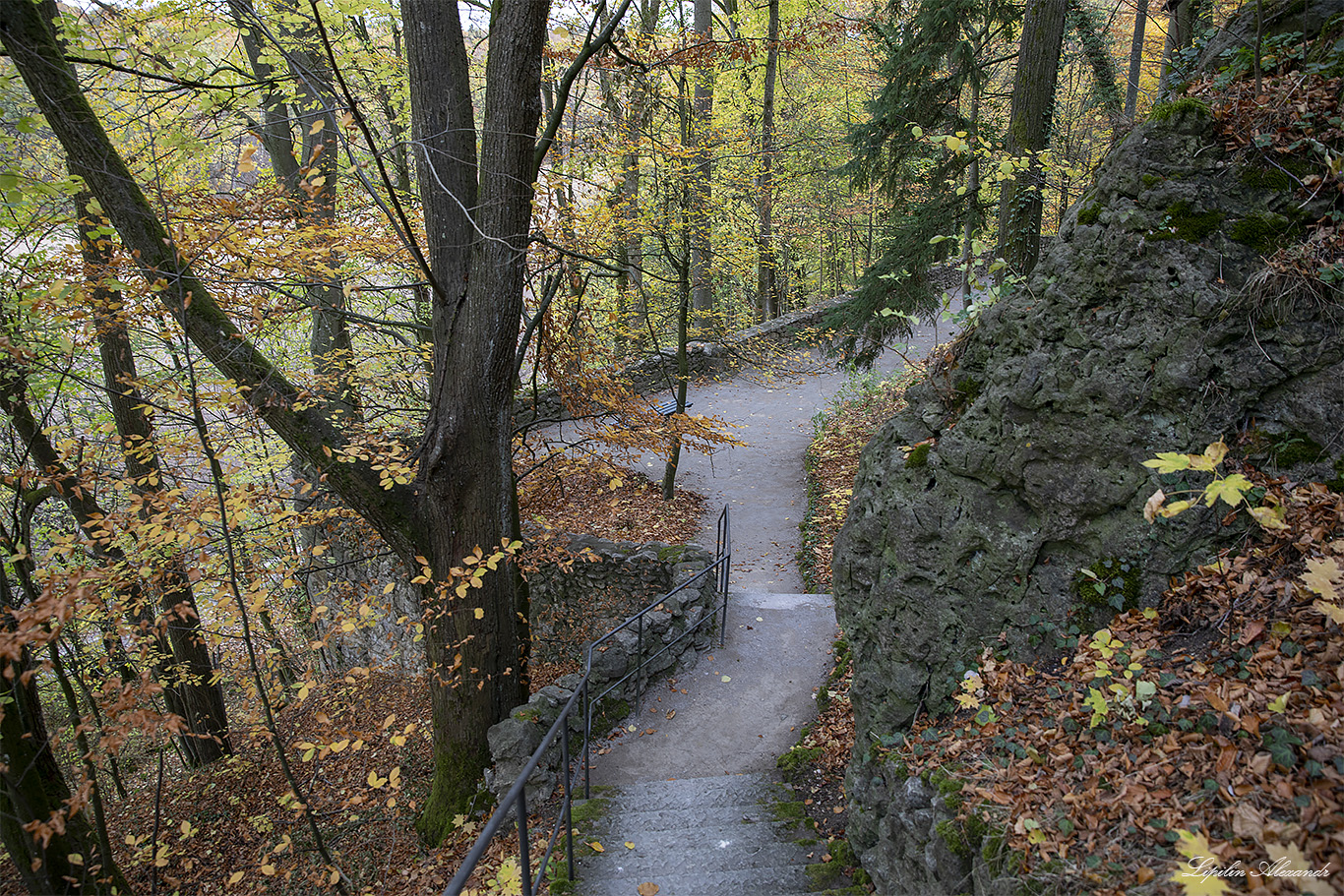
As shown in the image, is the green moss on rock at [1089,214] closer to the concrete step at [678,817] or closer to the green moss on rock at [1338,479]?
the green moss on rock at [1338,479]

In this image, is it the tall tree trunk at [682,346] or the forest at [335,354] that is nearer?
the forest at [335,354]

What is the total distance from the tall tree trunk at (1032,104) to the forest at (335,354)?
0.04 metres

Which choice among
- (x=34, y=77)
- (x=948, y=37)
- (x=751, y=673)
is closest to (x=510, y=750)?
(x=751, y=673)

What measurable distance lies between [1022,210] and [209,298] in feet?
24.8

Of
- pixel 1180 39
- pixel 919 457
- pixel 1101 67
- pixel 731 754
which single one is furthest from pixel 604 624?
pixel 1101 67

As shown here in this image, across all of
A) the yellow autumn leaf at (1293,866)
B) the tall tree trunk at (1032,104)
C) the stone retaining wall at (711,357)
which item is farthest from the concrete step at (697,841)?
the stone retaining wall at (711,357)

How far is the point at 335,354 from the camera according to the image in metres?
8.59

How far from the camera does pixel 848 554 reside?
14.7 ft

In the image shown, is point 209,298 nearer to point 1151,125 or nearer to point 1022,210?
point 1151,125

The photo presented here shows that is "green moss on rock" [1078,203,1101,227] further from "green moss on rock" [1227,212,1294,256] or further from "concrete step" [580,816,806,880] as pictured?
"concrete step" [580,816,806,880]

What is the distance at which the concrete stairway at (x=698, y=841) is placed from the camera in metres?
3.79

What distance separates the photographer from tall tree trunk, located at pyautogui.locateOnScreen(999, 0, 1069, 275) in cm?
659

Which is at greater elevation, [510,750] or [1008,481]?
[1008,481]

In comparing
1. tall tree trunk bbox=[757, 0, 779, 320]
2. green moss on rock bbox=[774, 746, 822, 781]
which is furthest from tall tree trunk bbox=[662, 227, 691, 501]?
tall tree trunk bbox=[757, 0, 779, 320]
